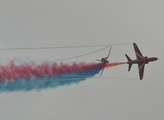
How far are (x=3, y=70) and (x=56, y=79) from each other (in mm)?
9360

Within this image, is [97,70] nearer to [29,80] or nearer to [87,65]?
[87,65]

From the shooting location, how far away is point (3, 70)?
49.8 metres

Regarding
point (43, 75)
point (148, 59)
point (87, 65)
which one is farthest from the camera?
point (148, 59)

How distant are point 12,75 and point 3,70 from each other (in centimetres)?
160

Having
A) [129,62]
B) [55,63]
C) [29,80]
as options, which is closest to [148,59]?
[129,62]

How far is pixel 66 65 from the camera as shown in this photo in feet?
188

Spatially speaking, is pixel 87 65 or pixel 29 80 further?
pixel 87 65

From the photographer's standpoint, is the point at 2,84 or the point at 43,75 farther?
the point at 43,75

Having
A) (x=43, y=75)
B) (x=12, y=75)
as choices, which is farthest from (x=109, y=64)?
(x=12, y=75)

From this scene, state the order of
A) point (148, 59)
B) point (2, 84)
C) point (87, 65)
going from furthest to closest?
point (148, 59) < point (87, 65) < point (2, 84)

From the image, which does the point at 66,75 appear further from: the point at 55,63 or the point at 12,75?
the point at 12,75

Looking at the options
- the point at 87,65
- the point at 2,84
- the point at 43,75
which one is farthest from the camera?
the point at 87,65

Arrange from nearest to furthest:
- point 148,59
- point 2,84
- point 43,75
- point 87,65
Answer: point 2,84 → point 43,75 → point 87,65 → point 148,59

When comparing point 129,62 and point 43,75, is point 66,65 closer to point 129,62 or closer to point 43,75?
point 43,75
